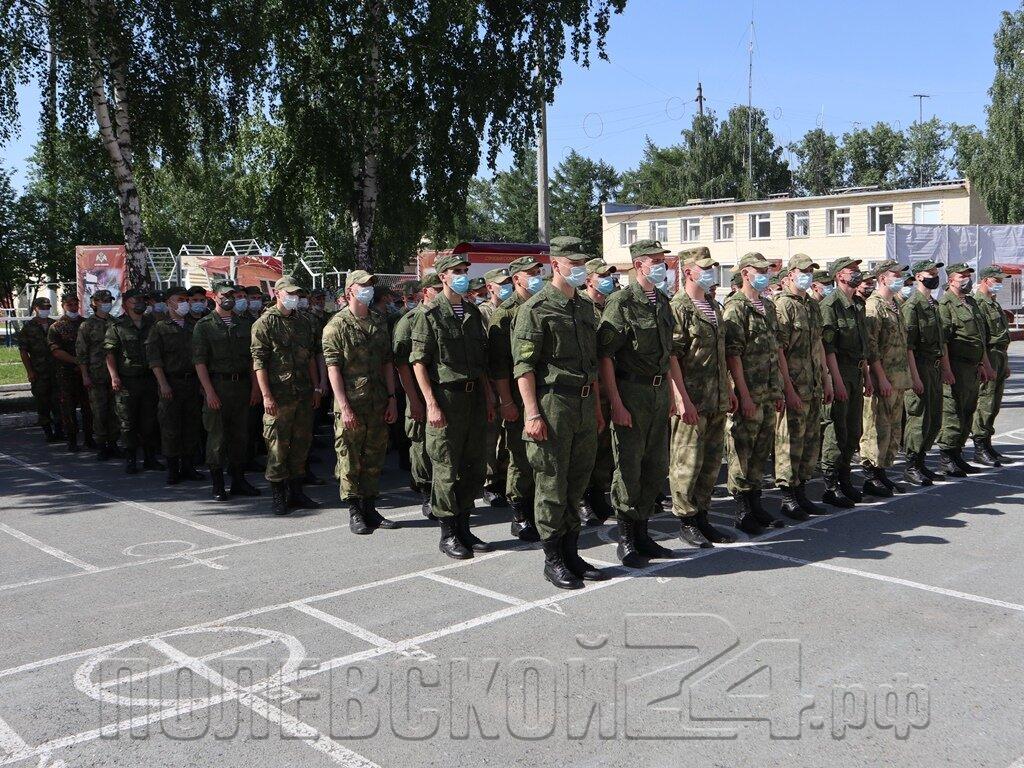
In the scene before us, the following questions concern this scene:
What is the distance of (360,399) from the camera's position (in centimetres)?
720

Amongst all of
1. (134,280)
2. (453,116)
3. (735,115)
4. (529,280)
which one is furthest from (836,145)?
(529,280)

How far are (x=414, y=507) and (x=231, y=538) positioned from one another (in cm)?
171

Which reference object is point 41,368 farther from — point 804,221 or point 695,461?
point 804,221

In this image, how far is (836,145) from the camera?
247 ft

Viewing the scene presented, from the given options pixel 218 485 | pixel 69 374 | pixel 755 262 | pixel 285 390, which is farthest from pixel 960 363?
pixel 69 374

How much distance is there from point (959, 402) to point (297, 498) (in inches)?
254

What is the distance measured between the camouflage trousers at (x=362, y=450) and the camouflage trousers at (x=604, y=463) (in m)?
1.71

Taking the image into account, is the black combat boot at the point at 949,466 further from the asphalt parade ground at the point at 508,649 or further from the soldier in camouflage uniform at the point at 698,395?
the soldier in camouflage uniform at the point at 698,395

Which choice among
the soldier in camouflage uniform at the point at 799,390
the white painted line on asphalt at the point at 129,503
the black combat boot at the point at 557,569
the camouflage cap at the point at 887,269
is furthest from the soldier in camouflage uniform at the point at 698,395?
the white painted line on asphalt at the point at 129,503

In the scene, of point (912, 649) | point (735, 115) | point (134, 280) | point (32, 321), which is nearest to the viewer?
point (912, 649)

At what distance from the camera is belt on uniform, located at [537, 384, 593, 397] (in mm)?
5656

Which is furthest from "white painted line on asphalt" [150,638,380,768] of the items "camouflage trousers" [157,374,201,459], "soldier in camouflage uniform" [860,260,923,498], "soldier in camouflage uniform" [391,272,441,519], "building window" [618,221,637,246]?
"building window" [618,221,637,246]

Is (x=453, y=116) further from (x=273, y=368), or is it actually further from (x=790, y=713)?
(x=790, y=713)

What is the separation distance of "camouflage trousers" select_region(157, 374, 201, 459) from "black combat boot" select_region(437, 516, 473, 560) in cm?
419
